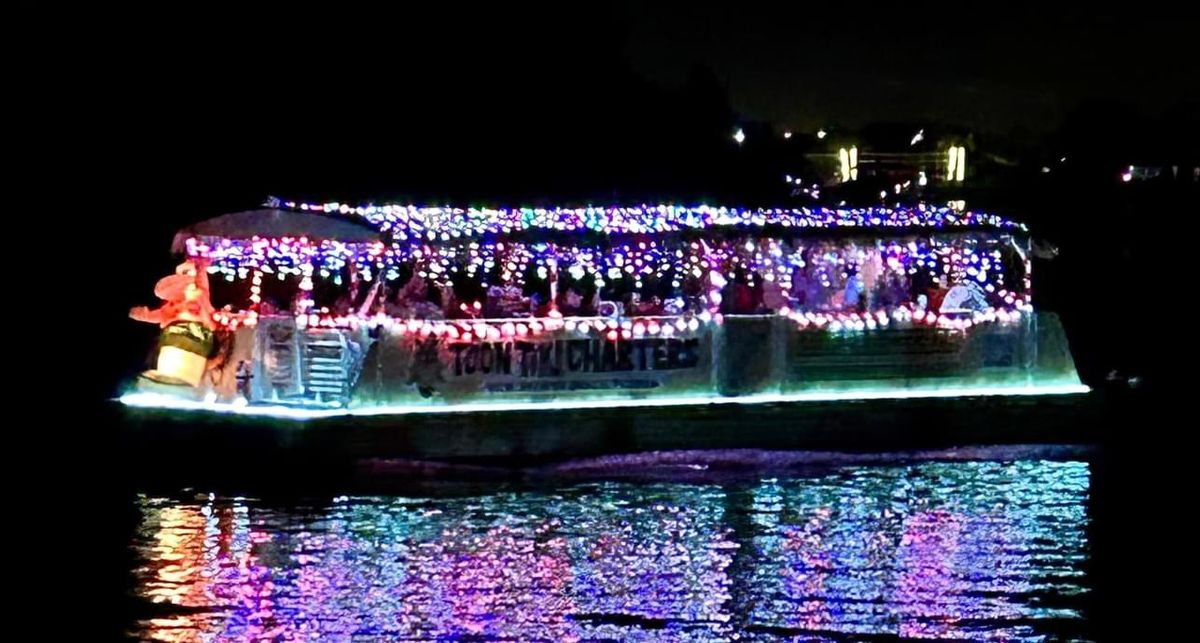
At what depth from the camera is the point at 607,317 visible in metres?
16.7

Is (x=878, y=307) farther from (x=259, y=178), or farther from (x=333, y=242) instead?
(x=259, y=178)

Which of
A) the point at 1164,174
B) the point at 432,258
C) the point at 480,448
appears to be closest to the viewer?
the point at 480,448

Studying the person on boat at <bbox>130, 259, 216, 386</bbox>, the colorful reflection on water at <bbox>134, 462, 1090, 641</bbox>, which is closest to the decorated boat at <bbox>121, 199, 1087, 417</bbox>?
the person on boat at <bbox>130, 259, 216, 386</bbox>

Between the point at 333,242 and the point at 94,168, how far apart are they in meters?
12.7

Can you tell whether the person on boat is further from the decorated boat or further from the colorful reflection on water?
the colorful reflection on water

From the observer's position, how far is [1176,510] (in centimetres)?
1423

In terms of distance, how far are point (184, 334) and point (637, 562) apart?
636cm

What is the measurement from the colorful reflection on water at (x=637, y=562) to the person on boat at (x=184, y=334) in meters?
1.95

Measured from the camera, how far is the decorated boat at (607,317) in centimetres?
1611

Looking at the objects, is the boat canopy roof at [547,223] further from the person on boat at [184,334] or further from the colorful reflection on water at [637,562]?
the colorful reflection on water at [637,562]

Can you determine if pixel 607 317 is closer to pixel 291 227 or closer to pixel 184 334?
pixel 291 227

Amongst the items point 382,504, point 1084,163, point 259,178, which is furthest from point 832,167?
point 382,504

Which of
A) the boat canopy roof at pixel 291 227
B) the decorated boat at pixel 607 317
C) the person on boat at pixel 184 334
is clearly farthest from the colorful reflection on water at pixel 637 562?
the boat canopy roof at pixel 291 227

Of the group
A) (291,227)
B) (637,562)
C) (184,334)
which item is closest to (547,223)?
(291,227)
